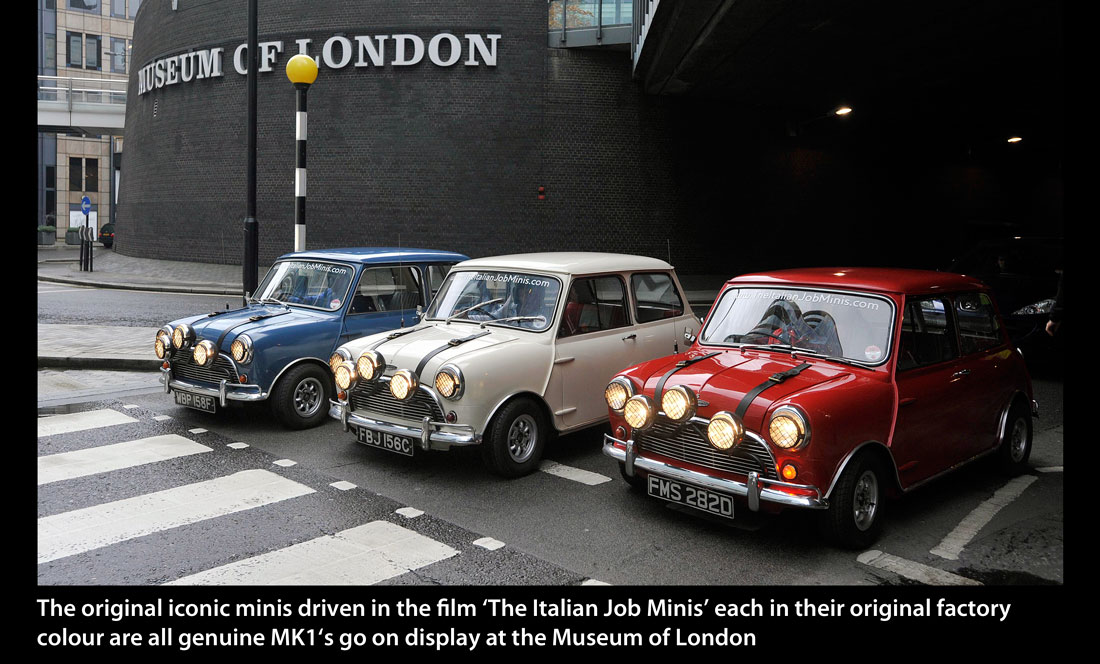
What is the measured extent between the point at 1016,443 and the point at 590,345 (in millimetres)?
3433

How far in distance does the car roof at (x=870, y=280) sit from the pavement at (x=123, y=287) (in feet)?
26.2

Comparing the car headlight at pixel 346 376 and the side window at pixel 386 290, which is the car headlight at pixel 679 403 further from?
the side window at pixel 386 290

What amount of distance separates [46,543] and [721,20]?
46.7ft

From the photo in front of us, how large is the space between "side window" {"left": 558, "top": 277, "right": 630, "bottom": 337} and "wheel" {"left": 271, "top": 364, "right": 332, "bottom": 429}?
8.50 ft

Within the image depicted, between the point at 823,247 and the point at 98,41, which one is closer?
the point at 823,247

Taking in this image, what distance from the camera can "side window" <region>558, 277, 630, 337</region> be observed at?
711 centimetres

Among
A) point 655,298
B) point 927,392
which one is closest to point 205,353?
point 655,298

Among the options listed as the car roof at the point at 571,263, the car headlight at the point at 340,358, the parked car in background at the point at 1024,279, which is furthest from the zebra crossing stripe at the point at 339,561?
the parked car in background at the point at 1024,279

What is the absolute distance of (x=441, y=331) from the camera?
7.25m

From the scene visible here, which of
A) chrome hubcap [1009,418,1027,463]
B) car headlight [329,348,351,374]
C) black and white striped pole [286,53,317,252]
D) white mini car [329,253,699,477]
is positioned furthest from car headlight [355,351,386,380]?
black and white striped pole [286,53,317,252]

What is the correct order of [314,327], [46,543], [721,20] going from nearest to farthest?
[46,543], [314,327], [721,20]

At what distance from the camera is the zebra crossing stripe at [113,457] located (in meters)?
6.45
